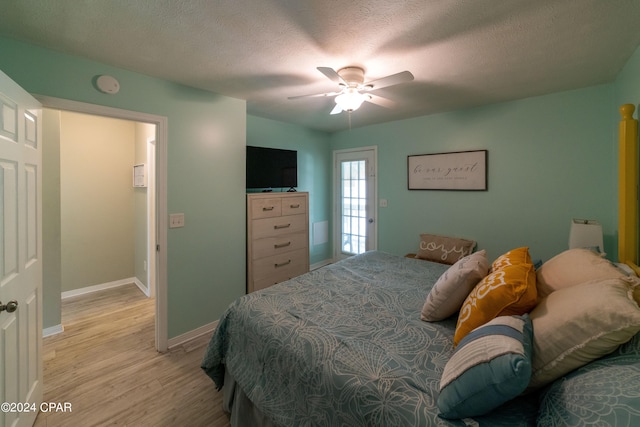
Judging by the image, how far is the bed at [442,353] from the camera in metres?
0.80

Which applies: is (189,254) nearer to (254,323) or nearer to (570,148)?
(254,323)

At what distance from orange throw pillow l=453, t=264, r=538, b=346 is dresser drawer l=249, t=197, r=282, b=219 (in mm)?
2304

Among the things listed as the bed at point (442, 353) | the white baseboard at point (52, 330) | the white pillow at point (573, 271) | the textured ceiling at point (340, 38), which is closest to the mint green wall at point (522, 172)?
the textured ceiling at point (340, 38)

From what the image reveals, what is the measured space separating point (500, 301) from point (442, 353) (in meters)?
0.34

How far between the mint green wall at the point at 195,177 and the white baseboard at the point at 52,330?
26 centimetres

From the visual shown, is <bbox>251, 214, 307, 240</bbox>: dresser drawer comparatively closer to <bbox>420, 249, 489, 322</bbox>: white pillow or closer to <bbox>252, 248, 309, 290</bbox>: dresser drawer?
<bbox>252, 248, 309, 290</bbox>: dresser drawer

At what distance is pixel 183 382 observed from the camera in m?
2.01

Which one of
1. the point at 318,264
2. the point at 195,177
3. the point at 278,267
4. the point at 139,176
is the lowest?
the point at 318,264

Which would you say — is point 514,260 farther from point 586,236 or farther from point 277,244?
point 277,244

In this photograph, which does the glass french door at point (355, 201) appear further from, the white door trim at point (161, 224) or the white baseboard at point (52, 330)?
the white baseboard at point (52, 330)

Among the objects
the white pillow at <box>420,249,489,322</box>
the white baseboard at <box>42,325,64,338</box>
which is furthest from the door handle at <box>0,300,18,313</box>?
the white pillow at <box>420,249,489,322</box>

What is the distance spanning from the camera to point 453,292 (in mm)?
1424

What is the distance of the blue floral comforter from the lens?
97cm

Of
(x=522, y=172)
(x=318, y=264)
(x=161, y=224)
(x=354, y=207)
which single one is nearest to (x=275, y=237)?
(x=161, y=224)
